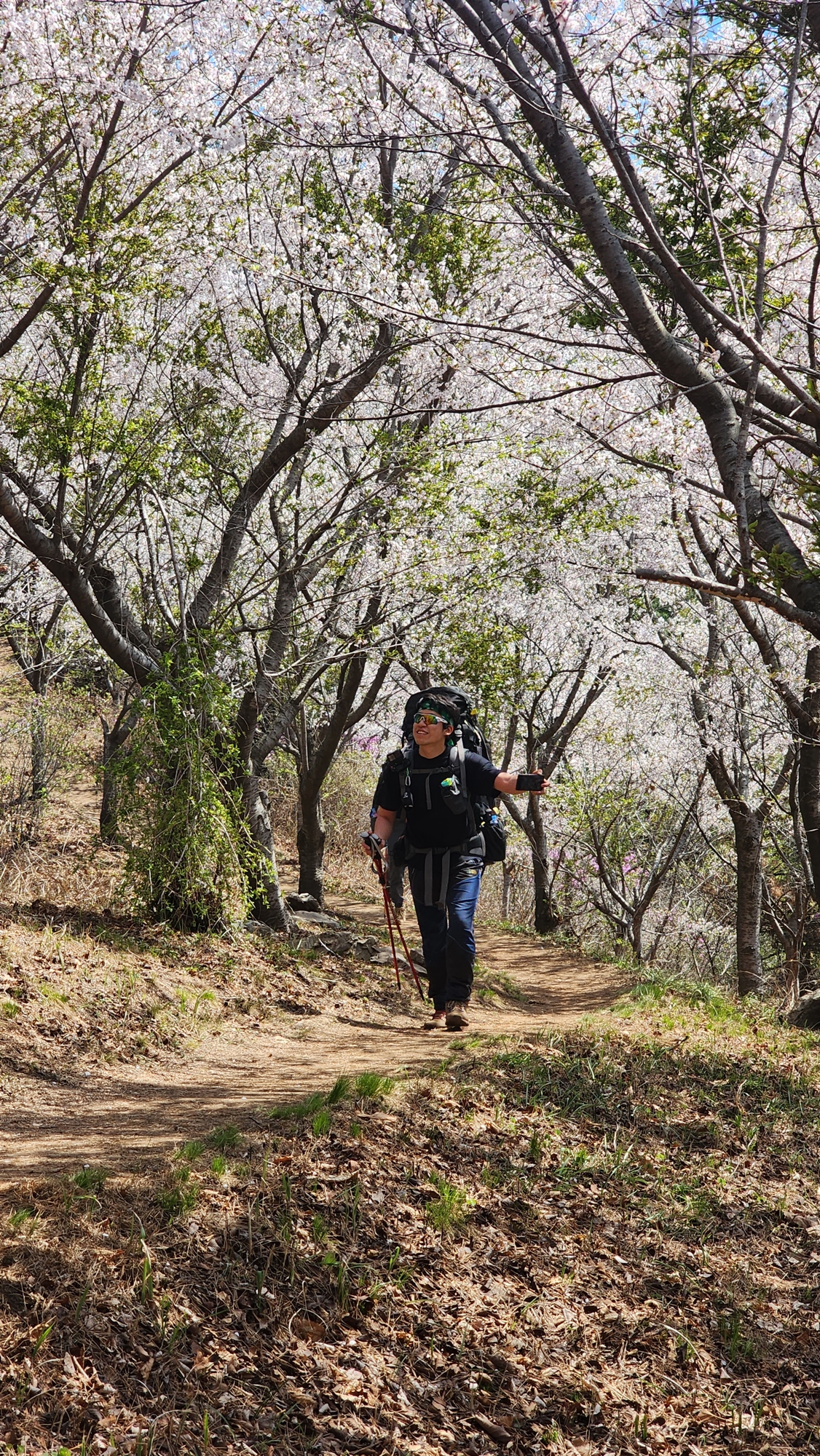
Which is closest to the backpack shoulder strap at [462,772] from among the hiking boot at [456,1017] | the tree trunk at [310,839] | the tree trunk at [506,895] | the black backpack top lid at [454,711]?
the black backpack top lid at [454,711]

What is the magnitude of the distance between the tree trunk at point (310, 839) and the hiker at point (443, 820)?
5.58m

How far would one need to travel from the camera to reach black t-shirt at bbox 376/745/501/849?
650cm

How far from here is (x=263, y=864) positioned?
27.3 feet

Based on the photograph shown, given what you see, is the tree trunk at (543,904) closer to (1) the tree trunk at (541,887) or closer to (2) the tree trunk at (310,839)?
(1) the tree trunk at (541,887)

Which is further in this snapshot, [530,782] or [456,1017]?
[456,1017]

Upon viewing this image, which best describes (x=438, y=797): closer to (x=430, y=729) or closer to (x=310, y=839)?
(x=430, y=729)

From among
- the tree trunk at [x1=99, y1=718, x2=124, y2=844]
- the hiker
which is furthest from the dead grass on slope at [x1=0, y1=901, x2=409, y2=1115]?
the hiker

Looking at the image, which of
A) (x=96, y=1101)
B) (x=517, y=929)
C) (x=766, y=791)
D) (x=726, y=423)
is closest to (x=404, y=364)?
(x=726, y=423)

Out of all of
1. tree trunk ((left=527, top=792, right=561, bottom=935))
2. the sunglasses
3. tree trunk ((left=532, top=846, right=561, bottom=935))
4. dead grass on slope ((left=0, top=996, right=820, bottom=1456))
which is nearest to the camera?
dead grass on slope ((left=0, top=996, right=820, bottom=1456))

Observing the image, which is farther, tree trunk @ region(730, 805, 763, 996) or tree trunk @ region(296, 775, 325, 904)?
tree trunk @ region(296, 775, 325, 904)

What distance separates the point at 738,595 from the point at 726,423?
838 millimetres

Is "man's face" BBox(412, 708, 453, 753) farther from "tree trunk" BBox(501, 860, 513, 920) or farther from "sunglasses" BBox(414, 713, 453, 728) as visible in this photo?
"tree trunk" BBox(501, 860, 513, 920)

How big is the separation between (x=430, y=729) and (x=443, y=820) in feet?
1.94

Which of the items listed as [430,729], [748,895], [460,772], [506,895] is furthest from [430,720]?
[506,895]
